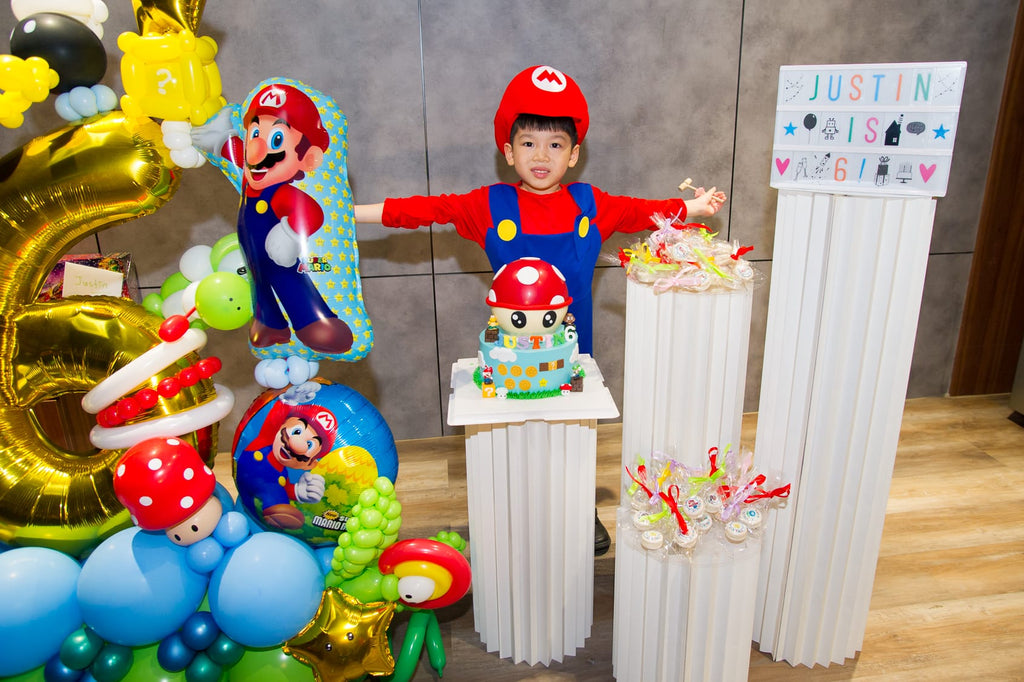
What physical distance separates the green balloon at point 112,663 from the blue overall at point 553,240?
5.18 ft

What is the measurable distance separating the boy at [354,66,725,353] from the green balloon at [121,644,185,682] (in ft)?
4.69

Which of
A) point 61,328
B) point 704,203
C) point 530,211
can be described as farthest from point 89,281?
point 704,203

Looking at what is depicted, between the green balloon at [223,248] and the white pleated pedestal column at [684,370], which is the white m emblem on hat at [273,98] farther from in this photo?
the white pleated pedestal column at [684,370]

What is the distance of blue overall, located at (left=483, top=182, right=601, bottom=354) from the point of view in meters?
2.31

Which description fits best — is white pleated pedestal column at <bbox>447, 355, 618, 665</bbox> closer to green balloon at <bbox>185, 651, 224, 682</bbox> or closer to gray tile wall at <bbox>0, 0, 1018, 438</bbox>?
green balloon at <bbox>185, 651, 224, 682</bbox>

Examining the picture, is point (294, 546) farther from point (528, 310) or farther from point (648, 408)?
→ point (648, 408)

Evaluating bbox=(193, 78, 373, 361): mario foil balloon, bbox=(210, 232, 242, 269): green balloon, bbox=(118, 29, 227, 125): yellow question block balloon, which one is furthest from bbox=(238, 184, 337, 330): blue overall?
bbox=(118, 29, 227, 125): yellow question block balloon

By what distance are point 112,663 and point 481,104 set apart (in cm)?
252

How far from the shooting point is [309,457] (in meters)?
2.01

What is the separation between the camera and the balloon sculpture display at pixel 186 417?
1823mm

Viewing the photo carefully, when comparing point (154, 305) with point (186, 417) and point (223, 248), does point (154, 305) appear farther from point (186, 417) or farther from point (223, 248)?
point (186, 417)

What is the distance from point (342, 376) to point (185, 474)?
1.73 meters

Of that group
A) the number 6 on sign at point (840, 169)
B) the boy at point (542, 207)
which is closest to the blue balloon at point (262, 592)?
the boy at point (542, 207)

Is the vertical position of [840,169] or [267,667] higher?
[840,169]
